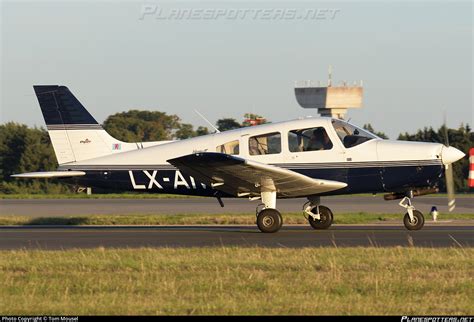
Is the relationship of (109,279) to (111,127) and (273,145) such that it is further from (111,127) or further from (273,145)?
(111,127)

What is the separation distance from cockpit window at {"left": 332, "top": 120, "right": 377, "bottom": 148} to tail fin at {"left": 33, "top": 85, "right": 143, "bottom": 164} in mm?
4870

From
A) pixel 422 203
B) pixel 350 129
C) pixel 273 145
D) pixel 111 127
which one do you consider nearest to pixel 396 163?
pixel 350 129

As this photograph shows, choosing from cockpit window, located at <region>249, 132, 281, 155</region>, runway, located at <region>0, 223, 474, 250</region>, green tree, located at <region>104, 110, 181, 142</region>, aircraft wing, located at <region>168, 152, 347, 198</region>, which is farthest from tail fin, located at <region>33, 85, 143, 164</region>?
green tree, located at <region>104, 110, 181, 142</region>

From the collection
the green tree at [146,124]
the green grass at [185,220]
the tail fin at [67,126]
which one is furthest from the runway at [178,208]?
the green tree at [146,124]

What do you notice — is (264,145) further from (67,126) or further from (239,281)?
(239,281)

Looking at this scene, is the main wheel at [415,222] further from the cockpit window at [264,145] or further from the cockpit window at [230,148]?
the cockpit window at [230,148]

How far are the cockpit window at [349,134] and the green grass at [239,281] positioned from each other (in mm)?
4884

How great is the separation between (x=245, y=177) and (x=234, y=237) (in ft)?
4.54

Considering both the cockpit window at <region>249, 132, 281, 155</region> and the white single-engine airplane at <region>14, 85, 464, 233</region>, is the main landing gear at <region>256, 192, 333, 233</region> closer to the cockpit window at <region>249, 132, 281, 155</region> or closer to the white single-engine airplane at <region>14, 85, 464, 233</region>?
the white single-engine airplane at <region>14, 85, 464, 233</region>

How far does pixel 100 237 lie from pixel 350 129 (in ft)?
18.5

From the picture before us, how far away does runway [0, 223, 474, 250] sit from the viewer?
50.9 feet

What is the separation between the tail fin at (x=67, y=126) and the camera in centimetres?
2019

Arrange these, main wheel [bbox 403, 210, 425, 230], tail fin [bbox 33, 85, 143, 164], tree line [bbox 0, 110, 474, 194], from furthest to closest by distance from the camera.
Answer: tree line [bbox 0, 110, 474, 194]
tail fin [bbox 33, 85, 143, 164]
main wheel [bbox 403, 210, 425, 230]

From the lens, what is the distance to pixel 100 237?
17516mm
